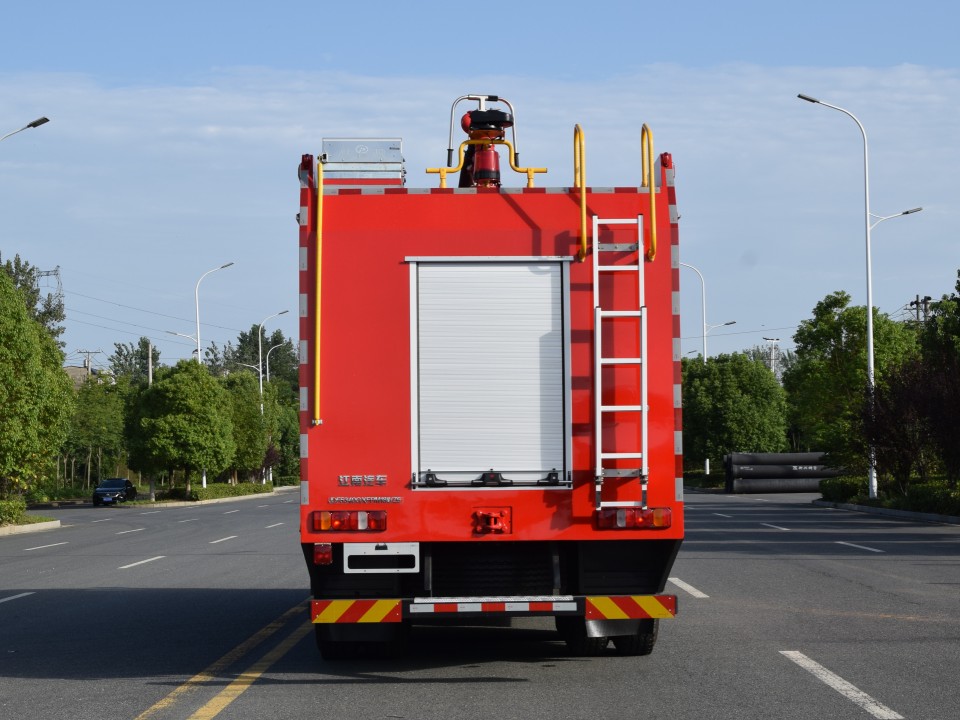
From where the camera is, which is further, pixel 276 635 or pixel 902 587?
pixel 902 587

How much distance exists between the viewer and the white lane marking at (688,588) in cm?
1470

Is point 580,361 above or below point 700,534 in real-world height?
above

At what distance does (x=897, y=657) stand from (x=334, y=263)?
17.3 ft

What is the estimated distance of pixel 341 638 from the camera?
9.36 metres

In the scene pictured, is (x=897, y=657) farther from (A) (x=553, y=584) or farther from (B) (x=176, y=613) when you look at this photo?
(B) (x=176, y=613)

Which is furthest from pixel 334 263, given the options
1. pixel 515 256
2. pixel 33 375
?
pixel 33 375

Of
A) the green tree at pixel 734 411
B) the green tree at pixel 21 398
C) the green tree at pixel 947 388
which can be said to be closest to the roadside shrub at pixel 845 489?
the green tree at pixel 947 388

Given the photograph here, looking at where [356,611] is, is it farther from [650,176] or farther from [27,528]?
[27,528]

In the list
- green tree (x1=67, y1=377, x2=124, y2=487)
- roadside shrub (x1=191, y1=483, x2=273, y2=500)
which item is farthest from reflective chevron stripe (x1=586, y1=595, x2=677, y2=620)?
green tree (x1=67, y1=377, x2=124, y2=487)

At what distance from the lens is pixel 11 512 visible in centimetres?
3709

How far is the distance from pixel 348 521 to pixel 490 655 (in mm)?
2423

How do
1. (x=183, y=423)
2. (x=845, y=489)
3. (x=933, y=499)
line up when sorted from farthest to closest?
1. (x=183, y=423)
2. (x=845, y=489)
3. (x=933, y=499)

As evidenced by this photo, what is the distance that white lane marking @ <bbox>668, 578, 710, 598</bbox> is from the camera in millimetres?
14703

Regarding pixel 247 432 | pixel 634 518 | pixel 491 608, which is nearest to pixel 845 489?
pixel 634 518
